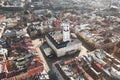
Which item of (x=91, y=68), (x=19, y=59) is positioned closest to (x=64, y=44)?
(x=91, y=68)

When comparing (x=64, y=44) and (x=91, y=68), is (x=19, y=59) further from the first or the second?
(x=91, y=68)

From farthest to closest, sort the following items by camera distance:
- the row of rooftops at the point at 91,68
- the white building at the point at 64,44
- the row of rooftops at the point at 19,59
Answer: the white building at the point at 64,44
the row of rooftops at the point at 19,59
the row of rooftops at the point at 91,68

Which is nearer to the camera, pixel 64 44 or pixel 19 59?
pixel 19 59

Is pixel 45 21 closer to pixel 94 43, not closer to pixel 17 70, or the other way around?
pixel 94 43

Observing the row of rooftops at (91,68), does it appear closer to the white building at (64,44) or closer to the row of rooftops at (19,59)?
the row of rooftops at (19,59)

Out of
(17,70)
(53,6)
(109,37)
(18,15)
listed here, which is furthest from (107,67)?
(53,6)

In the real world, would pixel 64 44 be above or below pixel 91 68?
above

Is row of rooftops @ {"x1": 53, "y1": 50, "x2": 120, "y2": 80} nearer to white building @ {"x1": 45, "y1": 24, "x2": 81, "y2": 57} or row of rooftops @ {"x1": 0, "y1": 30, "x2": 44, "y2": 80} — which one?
row of rooftops @ {"x1": 0, "y1": 30, "x2": 44, "y2": 80}

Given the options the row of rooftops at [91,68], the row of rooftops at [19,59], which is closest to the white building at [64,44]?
the row of rooftops at [19,59]
